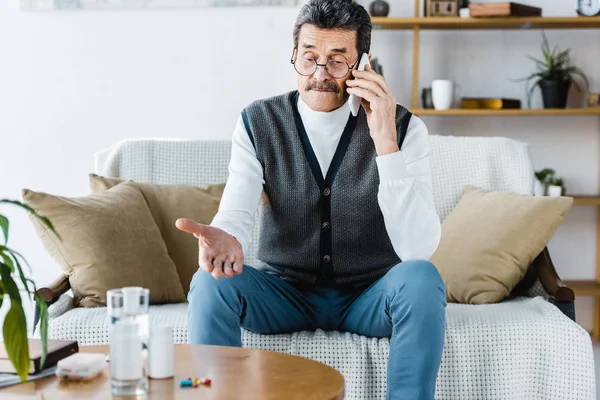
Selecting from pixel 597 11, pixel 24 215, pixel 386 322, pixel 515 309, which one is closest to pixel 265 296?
pixel 386 322

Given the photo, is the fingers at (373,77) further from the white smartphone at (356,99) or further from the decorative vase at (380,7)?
the decorative vase at (380,7)

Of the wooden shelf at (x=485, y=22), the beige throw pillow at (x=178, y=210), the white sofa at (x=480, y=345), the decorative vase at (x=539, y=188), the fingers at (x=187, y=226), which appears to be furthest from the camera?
the decorative vase at (x=539, y=188)

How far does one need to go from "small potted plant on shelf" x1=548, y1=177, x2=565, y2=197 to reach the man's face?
5.46ft

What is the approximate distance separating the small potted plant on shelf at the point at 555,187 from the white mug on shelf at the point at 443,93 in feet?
1.83

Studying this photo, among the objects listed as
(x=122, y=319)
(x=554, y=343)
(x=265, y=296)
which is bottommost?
(x=554, y=343)

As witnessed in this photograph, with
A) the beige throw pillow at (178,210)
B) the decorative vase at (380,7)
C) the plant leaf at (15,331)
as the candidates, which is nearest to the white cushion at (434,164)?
the beige throw pillow at (178,210)

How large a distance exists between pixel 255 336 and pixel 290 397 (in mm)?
860

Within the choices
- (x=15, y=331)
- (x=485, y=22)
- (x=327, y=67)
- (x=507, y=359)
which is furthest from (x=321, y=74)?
(x=485, y=22)

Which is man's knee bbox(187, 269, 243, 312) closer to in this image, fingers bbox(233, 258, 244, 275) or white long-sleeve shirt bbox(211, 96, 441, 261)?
fingers bbox(233, 258, 244, 275)

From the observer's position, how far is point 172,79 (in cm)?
363

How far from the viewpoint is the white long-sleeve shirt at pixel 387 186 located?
6.59 ft

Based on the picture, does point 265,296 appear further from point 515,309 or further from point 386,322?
point 515,309

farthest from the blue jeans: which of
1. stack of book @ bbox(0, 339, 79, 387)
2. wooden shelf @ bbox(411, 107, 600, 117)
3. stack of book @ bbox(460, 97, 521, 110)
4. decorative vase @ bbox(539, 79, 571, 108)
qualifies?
decorative vase @ bbox(539, 79, 571, 108)

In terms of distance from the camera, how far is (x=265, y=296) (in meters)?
2.03
